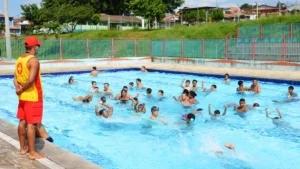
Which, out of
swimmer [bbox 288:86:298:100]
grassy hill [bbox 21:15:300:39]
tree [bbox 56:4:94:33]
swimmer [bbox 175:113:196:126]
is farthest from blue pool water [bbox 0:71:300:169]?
tree [bbox 56:4:94:33]

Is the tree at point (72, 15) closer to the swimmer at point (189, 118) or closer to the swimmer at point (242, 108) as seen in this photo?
the swimmer at point (242, 108)

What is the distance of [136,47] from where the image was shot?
29.1 m

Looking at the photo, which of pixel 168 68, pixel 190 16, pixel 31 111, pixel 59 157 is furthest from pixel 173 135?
pixel 190 16

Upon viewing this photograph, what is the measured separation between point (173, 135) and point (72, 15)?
Answer: 54.6 meters

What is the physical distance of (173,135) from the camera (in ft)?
29.6

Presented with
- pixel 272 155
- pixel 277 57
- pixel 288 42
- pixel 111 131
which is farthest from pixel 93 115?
pixel 288 42

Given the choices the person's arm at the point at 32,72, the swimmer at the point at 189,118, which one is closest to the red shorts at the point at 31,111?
the person's arm at the point at 32,72

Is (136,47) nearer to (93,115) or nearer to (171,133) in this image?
(93,115)

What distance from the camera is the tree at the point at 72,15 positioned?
199 ft

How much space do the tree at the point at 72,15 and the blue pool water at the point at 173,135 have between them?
48.2 meters

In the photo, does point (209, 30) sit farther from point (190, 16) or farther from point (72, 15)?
point (190, 16)

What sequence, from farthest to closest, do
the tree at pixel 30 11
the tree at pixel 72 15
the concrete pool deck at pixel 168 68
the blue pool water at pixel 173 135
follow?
the tree at pixel 30 11 < the tree at pixel 72 15 < the concrete pool deck at pixel 168 68 < the blue pool water at pixel 173 135

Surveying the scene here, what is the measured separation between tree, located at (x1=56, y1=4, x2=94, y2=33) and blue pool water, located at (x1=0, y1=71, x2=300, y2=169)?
158ft

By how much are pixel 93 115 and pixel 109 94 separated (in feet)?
10.6
